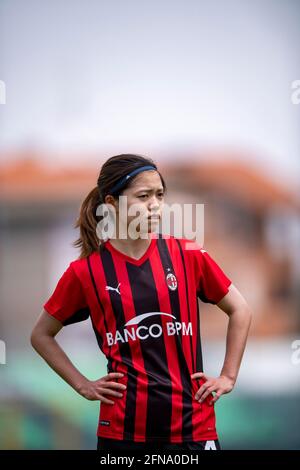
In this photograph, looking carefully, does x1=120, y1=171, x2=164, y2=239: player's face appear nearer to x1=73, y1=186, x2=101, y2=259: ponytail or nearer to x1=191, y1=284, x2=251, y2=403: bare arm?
x1=73, y1=186, x2=101, y2=259: ponytail

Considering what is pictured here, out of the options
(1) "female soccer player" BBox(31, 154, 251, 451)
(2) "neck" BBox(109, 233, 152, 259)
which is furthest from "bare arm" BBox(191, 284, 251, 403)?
(2) "neck" BBox(109, 233, 152, 259)

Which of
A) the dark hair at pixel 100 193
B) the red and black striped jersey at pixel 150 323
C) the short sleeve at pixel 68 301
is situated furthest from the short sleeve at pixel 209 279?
the short sleeve at pixel 68 301

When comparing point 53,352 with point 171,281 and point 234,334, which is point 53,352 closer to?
point 171,281

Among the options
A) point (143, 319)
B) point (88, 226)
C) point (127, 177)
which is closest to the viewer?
point (143, 319)

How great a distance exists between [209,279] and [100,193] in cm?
49

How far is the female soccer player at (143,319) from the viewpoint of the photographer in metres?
2.04

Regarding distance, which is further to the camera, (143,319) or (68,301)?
(68,301)

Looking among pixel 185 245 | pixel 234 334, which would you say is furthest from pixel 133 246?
pixel 234 334

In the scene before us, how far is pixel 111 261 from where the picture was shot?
2219 millimetres

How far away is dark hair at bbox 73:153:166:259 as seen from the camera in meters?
2.20

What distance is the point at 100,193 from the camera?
2312mm
